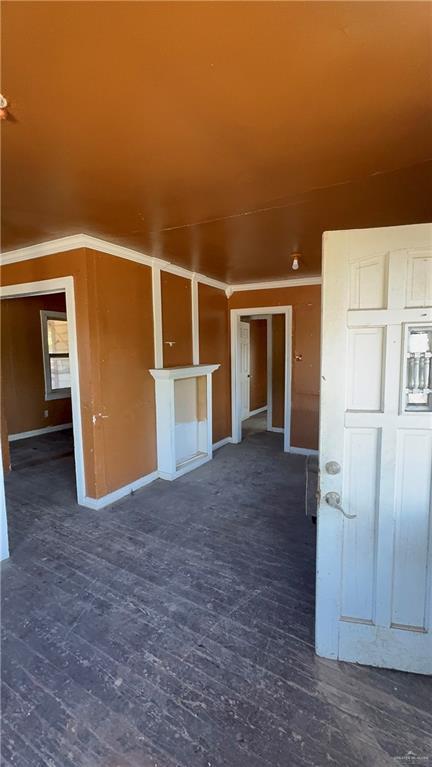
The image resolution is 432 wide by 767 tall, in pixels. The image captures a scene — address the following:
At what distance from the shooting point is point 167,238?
2986 millimetres

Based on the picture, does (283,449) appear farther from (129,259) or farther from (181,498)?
(129,259)

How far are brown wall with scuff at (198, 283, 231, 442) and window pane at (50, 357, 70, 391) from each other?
3003mm

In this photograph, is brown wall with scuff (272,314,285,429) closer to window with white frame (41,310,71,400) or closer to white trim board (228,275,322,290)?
white trim board (228,275,322,290)

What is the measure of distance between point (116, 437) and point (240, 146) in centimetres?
259

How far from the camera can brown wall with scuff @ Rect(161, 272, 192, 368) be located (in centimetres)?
394

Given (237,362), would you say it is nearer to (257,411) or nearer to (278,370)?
(278,370)

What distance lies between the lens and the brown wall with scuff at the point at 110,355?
9.90ft

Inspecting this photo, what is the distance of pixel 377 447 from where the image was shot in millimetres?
1472

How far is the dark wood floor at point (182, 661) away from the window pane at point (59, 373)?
3.72 meters

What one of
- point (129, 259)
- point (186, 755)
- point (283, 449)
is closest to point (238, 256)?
point (129, 259)

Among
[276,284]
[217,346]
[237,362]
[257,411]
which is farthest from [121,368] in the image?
[257,411]

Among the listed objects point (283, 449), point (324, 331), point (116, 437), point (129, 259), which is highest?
point (129, 259)

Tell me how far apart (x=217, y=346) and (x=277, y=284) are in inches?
47.6

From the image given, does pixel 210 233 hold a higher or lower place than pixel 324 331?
higher
